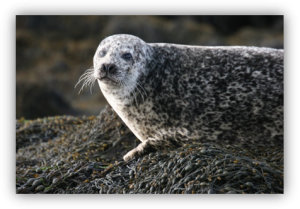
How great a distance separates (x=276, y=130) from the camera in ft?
18.9

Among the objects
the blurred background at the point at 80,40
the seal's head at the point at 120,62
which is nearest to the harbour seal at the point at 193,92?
the seal's head at the point at 120,62

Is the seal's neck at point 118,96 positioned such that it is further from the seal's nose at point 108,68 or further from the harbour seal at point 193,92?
the seal's nose at point 108,68

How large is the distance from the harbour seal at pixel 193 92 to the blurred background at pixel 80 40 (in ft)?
33.4

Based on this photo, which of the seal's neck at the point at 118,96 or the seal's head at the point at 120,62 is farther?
the seal's neck at the point at 118,96

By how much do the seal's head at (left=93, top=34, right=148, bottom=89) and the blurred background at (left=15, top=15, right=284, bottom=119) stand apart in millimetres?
10187

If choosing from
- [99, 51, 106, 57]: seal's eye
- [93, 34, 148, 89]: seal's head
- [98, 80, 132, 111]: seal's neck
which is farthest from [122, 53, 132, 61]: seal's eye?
[98, 80, 132, 111]: seal's neck

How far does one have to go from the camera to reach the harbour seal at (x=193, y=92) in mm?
5816

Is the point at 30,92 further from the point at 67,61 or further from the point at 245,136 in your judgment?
the point at 245,136

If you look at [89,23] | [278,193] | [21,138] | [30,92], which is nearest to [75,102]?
[30,92]

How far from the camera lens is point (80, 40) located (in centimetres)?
2122

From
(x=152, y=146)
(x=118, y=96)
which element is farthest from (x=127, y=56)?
(x=152, y=146)

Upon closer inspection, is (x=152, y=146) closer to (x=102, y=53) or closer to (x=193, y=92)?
(x=193, y=92)

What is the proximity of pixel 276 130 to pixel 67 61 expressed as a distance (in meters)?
15.9

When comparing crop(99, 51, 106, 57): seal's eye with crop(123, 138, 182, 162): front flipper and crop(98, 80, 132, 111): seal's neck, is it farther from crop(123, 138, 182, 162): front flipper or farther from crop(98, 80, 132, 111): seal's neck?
crop(123, 138, 182, 162): front flipper
